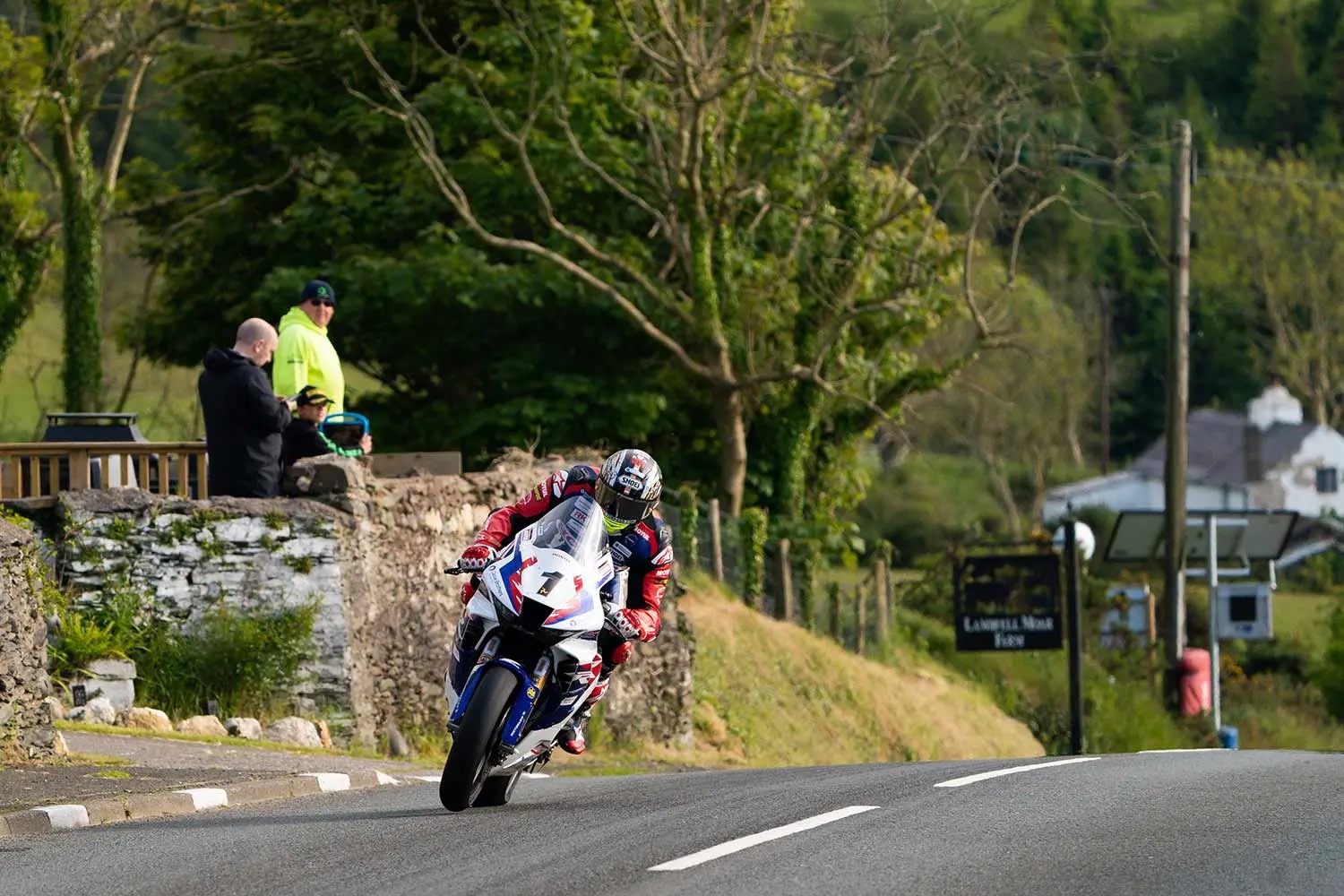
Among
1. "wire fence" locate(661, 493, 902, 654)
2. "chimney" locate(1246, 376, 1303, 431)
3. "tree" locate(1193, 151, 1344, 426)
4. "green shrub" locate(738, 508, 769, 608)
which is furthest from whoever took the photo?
"chimney" locate(1246, 376, 1303, 431)

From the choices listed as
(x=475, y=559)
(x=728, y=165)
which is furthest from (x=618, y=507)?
(x=728, y=165)

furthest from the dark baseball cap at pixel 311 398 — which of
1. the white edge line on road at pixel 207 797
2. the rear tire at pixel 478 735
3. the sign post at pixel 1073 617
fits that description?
the sign post at pixel 1073 617

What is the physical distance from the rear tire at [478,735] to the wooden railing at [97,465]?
26.1 ft

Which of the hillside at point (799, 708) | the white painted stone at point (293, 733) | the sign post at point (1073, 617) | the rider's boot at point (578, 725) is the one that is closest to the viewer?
the rider's boot at point (578, 725)

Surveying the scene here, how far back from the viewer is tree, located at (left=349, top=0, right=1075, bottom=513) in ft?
109

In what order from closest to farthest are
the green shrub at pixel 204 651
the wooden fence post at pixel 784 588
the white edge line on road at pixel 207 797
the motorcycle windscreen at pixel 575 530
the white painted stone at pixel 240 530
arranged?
the motorcycle windscreen at pixel 575 530 < the white edge line on road at pixel 207 797 < the green shrub at pixel 204 651 < the white painted stone at pixel 240 530 < the wooden fence post at pixel 784 588

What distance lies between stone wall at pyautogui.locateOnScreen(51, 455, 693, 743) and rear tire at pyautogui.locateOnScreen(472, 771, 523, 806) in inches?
249

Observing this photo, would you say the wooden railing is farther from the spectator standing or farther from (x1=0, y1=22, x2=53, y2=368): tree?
(x1=0, y1=22, x2=53, y2=368): tree

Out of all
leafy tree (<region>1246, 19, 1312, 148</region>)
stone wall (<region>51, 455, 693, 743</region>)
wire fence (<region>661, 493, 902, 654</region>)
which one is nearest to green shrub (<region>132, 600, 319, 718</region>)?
stone wall (<region>51, 455, 693, 743</region>)

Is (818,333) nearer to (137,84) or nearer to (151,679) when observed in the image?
(137,84)

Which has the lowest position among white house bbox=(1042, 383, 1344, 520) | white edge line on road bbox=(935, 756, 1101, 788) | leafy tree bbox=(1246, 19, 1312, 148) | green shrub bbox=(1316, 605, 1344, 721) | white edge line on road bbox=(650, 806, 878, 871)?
green shrub bbox=(1316, 605, 1344, 721)

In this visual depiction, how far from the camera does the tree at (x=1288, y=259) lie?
94.9 meters

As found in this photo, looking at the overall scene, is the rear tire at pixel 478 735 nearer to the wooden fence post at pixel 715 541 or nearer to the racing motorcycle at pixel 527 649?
the racing motorcycle at pixel 527 649

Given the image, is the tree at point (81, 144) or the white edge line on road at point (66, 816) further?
the tree at point (81, 144)
